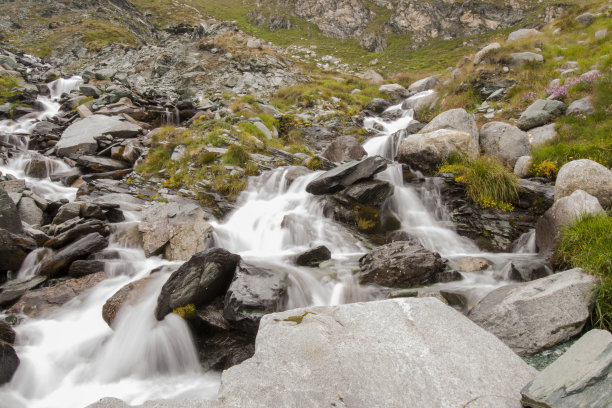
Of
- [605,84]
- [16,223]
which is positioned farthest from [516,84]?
[16,223]

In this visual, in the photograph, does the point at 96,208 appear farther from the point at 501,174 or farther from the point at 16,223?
the point at 501,174

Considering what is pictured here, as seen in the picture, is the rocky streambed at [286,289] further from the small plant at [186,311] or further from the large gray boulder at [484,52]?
the large gray boulder at [484,52]

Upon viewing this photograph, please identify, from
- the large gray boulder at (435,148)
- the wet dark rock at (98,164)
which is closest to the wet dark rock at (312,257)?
the large gray boulder at (435,148)

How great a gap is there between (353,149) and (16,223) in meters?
11.6

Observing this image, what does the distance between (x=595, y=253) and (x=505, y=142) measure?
7.21 m

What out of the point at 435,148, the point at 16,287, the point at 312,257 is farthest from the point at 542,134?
the point at 16,287

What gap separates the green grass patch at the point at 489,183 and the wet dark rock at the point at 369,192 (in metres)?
2.21

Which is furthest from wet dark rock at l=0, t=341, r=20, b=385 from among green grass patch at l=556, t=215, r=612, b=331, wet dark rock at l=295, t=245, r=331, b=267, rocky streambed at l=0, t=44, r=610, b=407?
green grass patch at l=556, t=215, r=612, b=331

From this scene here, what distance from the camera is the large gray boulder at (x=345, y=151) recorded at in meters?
14.1

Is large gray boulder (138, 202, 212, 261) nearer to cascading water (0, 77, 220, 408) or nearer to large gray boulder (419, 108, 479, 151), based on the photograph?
cascading water (0, 77, 220, 408)

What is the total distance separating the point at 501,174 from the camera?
8969 mm

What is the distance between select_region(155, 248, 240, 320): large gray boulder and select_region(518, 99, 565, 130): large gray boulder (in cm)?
1180

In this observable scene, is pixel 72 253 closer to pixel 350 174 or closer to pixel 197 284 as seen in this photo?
pixel 197 284

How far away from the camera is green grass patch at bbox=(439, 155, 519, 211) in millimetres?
8727
